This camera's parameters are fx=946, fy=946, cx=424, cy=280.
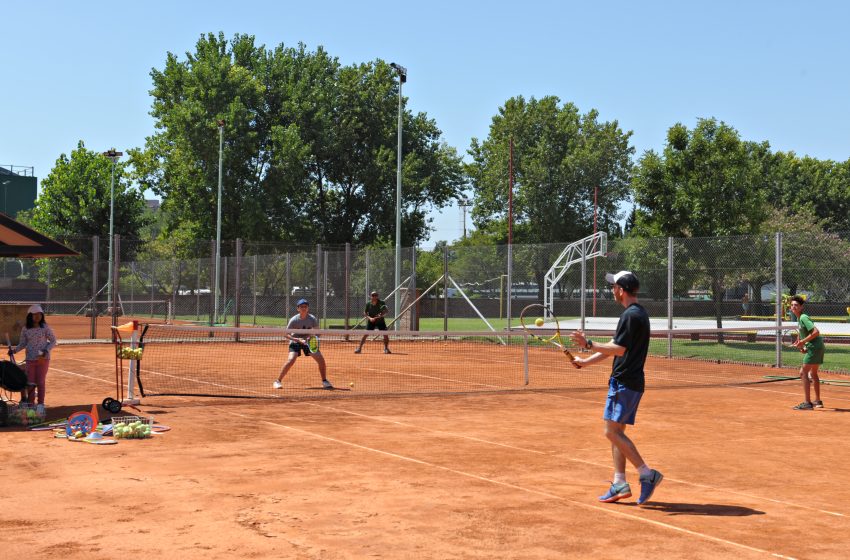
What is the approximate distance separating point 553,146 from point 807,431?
211 feet

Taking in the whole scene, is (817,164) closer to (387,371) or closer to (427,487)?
(387,371)

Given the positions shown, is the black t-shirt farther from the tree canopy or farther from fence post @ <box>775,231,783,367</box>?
the tree canopy

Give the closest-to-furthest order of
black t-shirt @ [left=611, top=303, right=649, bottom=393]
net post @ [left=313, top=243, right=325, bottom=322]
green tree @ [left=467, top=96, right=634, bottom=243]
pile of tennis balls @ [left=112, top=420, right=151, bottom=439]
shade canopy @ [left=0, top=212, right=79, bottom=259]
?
black t-shirt @ [left=611, top=303, right=649, bottom=393]
pile of tennis balls @ [left=112, top=420, right=151, bottom=439]
shade canopy @ [left=0, top=212, right=79, bottom=259]
net post @ [left=313, top=243, right=325, bottom=322]
green tree @ [left=467, top=96, right=634, bottom=243]

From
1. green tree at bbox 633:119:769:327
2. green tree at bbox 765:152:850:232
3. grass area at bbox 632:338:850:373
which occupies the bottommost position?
grass area at bbox 632:338:850:373

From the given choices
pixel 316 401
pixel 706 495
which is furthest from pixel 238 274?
pixel 706 495

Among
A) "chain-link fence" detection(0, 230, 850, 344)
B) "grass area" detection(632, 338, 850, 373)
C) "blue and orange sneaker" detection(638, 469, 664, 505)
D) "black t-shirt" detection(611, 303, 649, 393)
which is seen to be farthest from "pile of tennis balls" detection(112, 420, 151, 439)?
"grass area" detection(632, 338, 850, 373)

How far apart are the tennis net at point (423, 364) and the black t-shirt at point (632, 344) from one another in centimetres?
760

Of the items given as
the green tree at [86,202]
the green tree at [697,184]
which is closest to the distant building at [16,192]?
the green tree at [86,202]

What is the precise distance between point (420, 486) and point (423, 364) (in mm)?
14470

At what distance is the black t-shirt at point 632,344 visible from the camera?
762 cm

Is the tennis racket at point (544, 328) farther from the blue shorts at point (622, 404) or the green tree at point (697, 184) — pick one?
the green tree at point (697, 184)

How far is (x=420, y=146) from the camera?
2500 inches

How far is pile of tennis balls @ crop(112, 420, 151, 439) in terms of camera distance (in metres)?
10.8

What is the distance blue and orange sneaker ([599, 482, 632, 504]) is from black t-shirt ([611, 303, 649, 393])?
0.79 metres
